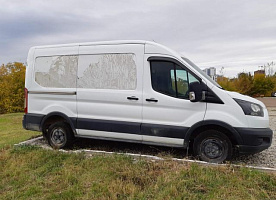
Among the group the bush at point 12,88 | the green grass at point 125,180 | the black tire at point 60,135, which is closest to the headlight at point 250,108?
the green grass at point 125,180

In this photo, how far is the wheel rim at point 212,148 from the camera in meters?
3.90

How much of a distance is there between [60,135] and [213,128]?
3.33 metres

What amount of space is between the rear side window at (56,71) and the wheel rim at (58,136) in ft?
3.38

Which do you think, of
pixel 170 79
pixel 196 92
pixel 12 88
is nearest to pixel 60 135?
pixel 170 79

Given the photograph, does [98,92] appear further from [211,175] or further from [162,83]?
[211,175]

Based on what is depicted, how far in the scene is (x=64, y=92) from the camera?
15.7 ft

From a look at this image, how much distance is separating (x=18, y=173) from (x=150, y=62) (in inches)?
119

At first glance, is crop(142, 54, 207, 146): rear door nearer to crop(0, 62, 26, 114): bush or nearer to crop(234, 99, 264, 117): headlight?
crop(234, 99, 264, 117): headlight

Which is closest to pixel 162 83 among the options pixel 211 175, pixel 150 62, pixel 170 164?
pixel 150 62

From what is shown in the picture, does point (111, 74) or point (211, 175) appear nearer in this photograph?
point (211, 175)

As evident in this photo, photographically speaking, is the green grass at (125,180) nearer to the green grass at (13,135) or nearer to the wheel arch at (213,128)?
the wheel arch at (213,128)

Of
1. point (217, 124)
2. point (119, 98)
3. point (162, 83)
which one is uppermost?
point (162, 83)

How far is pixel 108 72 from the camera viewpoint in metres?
4.48

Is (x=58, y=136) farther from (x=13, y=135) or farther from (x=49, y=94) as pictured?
(x=13, y=135)
